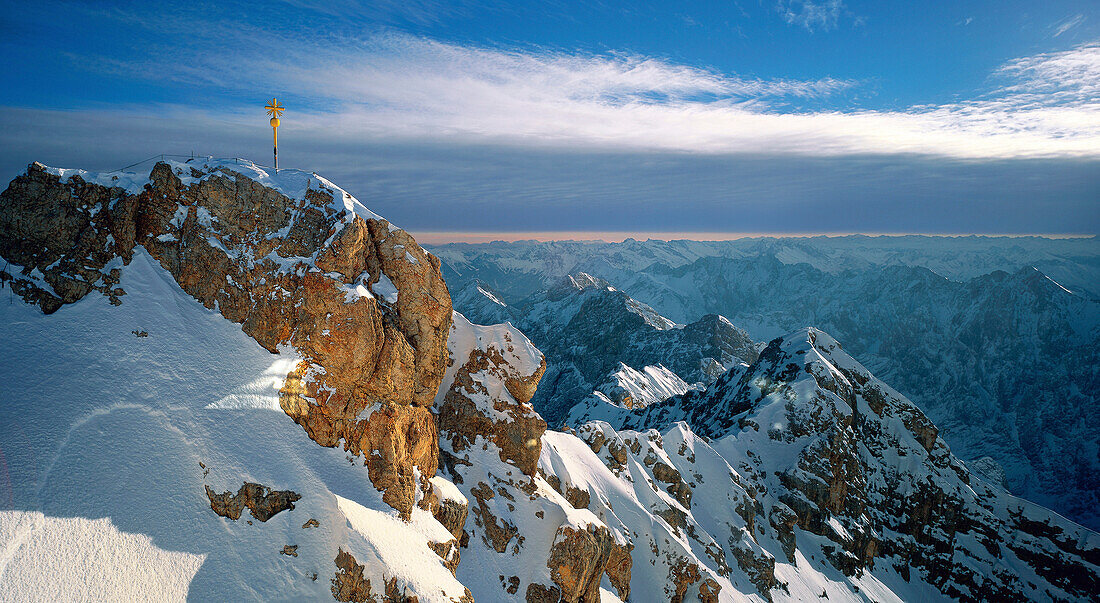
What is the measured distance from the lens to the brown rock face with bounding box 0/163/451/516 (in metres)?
34.7

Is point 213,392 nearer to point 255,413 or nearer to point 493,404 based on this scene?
point 255,413

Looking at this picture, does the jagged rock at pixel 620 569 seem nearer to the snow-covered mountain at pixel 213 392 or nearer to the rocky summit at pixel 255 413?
the rocky summit at pixel 255 413

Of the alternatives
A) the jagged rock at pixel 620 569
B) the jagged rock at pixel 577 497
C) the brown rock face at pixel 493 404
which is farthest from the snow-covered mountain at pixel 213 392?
the jagged rock at pixel 620 569

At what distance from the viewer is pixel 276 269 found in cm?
3844

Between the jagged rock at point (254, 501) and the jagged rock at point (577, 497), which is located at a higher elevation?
the jagged rock at point (254, 501)

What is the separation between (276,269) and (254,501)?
16485mm

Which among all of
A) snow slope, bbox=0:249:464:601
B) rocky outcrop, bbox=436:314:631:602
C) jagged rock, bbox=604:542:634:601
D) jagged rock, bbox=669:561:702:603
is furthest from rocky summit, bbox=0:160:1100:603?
jagged rock, bbox=669:561:702:603

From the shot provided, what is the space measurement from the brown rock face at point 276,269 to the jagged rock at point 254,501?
4600mm

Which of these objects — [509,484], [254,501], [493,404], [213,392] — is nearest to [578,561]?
[509,484]

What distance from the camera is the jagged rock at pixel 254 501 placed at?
3047 cm

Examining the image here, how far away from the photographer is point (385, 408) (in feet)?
129

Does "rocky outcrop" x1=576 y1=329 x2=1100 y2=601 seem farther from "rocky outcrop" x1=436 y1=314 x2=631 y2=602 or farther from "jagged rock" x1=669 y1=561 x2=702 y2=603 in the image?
"rocky outcrop" x1=436 y1=314 x2=631 y2=602

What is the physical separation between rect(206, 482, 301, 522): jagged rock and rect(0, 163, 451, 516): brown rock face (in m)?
4.60

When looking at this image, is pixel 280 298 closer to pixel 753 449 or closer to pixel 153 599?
pixel 153 599
